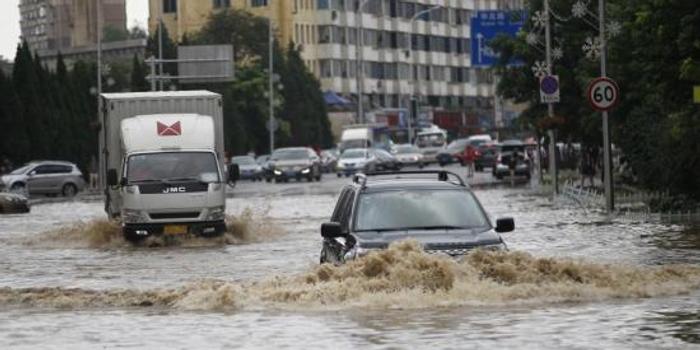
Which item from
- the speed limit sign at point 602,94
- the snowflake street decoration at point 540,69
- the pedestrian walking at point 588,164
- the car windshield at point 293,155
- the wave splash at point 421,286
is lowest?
the car windshield at point 293,155

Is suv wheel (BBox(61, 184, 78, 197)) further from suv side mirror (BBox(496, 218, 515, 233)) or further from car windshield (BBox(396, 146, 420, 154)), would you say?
suv side mirror (BBox(496, 218, 515, 233))

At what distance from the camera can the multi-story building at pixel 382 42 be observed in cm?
15762

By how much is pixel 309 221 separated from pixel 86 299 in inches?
898

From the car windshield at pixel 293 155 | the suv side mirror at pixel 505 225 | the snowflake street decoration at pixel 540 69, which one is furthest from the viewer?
the car windshield at pixel 293 155

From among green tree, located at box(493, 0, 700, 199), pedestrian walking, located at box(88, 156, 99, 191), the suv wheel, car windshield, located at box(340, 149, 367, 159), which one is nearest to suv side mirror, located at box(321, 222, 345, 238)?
green tree, located at box(493, 0, 700, 199)

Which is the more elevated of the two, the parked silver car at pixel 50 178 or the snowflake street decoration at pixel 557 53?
the snowflake street decoration at pixel 557 53

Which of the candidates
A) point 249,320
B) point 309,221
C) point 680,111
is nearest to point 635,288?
point 249,320

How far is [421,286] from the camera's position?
71.2ft

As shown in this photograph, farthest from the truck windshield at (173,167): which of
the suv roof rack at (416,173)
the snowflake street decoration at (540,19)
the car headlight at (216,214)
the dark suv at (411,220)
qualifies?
the snowflake street decoration at (540,19)

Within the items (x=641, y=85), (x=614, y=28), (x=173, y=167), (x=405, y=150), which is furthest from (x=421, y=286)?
(x=405, y=150)

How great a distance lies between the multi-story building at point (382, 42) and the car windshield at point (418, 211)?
11895cm

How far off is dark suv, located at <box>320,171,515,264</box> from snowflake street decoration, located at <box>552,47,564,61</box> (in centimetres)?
3865

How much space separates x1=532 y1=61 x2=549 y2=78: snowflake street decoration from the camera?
6231 cm

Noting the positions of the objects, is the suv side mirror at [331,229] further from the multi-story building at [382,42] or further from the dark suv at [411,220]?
the multi-story building at [382,42]
